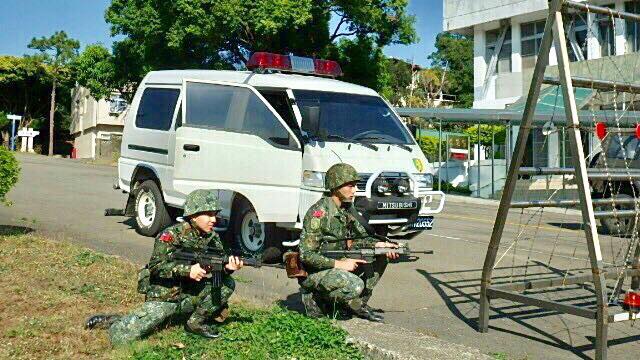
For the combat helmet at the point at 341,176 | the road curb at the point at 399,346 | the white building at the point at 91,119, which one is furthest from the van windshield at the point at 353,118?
the white building at the point at 91,119

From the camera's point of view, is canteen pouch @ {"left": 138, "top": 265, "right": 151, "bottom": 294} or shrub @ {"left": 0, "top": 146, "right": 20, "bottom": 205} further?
shrub @ {"left": 0, "top": 146, "right": 20, "bottom": 205}

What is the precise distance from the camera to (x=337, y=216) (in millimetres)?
5965

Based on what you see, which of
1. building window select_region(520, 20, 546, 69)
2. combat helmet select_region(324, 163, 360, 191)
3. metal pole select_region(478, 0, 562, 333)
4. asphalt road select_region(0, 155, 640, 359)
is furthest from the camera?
building window select_region(520, 20, 546, 69)

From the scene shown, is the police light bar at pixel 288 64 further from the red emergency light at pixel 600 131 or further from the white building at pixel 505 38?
the white building at pixel 505 38

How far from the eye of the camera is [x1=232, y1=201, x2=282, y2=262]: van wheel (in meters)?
9.41

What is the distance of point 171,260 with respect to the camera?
538 centimetres

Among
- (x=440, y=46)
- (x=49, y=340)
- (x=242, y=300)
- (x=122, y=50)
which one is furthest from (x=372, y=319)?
(x=440, y=46)

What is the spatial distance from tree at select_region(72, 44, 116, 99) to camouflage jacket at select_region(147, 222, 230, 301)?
97.5ft

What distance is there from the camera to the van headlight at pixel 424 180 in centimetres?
949

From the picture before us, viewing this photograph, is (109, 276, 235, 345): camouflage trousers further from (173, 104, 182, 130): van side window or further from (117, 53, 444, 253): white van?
(173, 104, 182, 130): van side window

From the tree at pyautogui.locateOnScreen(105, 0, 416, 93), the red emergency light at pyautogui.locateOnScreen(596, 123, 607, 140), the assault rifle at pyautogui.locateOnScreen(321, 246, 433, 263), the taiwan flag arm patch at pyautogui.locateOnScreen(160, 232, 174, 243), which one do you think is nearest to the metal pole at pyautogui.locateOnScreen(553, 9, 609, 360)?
the red emergency light at pyautogui.locateOnScreen(596, 123, 607, 140)

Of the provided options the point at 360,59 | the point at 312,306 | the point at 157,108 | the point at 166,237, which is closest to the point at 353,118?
the point at 157,108

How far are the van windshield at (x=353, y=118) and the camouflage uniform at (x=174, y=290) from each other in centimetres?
384

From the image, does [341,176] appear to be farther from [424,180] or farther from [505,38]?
[505,38]
